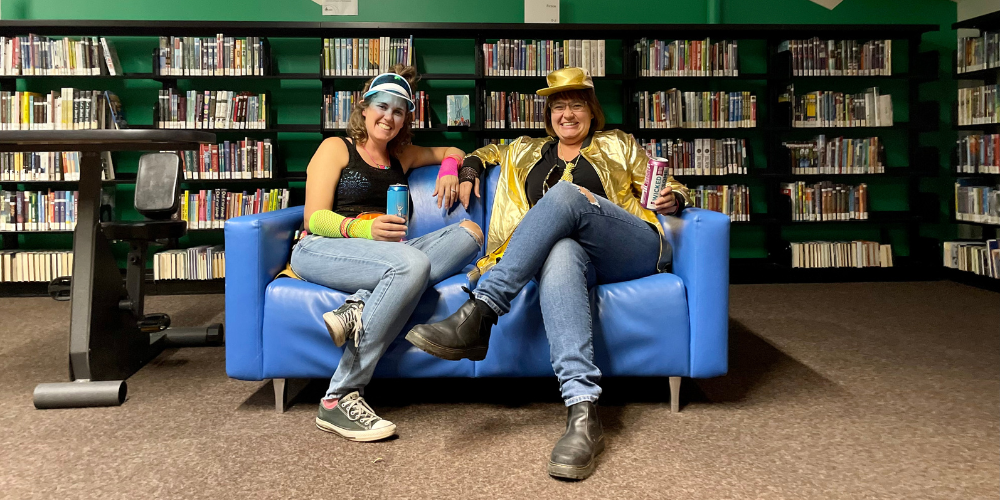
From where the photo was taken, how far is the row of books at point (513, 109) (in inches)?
175

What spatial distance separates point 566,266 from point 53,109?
3.85 meters

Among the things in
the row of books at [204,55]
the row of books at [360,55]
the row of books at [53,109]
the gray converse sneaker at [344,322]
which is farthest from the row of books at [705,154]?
the row of books at [53,109]

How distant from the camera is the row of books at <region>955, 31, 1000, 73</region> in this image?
4.27 metres

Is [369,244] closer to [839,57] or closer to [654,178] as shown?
[654,178]

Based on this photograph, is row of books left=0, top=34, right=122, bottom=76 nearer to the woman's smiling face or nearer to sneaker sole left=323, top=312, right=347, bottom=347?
the woman's smiling face

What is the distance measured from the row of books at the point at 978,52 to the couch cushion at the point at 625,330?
3657mm

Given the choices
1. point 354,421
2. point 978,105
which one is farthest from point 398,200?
point 978,105

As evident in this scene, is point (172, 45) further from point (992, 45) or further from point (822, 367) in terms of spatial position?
point (992, 45)

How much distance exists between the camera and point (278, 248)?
83.8 inches

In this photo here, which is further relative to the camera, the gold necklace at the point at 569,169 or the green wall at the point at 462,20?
the green wall at the point at 462,20

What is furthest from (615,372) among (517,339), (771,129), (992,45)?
(992,45)

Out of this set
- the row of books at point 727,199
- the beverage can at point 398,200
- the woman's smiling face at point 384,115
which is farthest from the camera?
the row of books at point 727,199

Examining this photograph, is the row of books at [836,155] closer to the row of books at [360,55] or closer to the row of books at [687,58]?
the row of books at [687,58]

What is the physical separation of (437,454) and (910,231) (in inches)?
174
